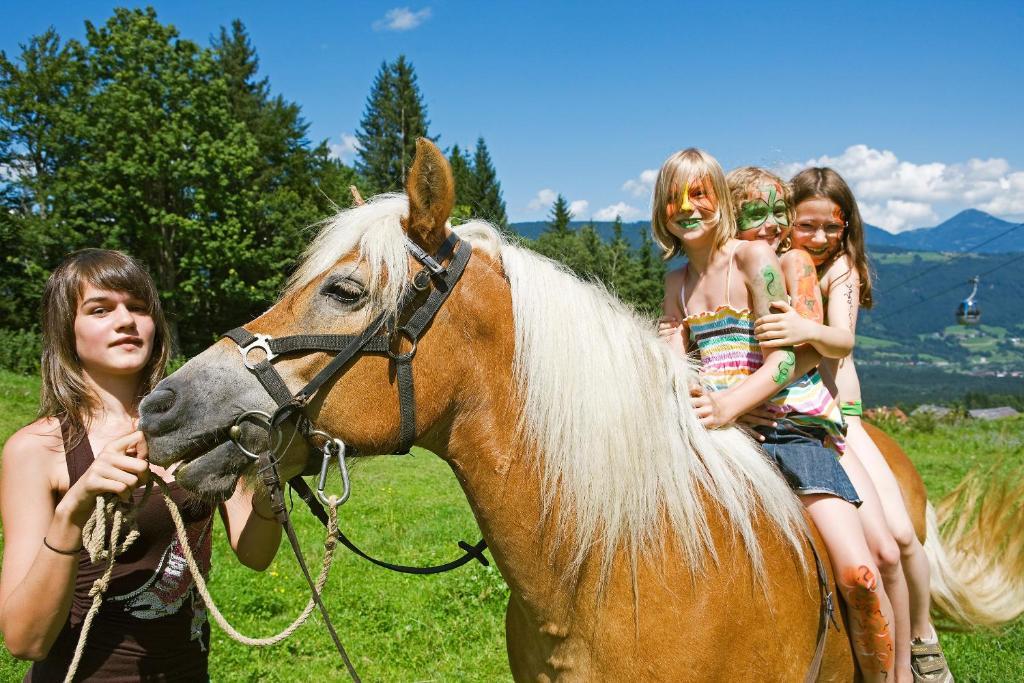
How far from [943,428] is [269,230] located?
29.7 meters

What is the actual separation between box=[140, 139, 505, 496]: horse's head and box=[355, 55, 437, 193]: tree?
53.3 metres

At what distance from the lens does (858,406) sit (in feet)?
9.97

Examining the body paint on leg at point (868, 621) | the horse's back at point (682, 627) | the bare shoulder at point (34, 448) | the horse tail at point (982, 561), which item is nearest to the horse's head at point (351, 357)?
the bare shoulder at point (34, 448)

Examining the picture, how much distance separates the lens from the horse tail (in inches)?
145

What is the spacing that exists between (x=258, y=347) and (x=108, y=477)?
23.0 inches

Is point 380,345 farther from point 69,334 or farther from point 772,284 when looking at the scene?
point 772,284

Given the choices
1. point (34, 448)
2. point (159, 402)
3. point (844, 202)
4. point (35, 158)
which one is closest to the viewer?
point (159, 402)

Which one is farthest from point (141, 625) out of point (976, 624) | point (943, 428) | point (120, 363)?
point (943, 428)

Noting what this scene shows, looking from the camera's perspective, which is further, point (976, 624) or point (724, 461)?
point (976, 624)

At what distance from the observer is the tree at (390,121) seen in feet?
175

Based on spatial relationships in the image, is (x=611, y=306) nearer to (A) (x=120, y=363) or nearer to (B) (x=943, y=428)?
(A) (x=120, y=363)

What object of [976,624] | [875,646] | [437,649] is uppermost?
[875,646]

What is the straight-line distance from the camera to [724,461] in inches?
88.7

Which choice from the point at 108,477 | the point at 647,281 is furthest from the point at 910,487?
the point at 647,281
